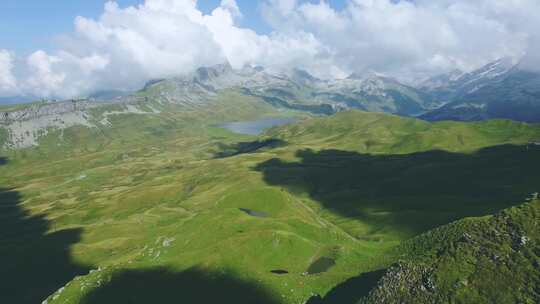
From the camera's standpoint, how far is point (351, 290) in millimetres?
85000

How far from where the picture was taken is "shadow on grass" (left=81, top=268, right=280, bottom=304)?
89812 millimetres

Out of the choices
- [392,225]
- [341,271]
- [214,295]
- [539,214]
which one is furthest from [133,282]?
[392,225]

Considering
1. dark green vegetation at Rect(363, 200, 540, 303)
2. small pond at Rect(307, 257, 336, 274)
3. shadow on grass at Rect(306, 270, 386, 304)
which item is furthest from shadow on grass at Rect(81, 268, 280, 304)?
dark green vegetation at Rect(363, 200, 540, 303)

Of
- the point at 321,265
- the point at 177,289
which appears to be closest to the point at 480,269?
the point at 321,265

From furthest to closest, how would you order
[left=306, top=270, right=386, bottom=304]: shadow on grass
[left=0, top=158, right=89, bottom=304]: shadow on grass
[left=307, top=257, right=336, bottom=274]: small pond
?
[left=0, top=158, right=89, bottom=304]: shadow on grass < [left=307, top=257, right=336, bottom=274]: small pond < [left=306, top=270, right=386, bottom=304]: shadow on grass

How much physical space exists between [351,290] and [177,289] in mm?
38087

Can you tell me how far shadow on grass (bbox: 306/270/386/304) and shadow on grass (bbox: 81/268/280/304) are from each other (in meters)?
10.1

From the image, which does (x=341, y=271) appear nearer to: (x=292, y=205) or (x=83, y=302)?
(x=83, y=302)

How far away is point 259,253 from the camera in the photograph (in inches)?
4360

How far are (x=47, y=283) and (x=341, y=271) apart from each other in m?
109

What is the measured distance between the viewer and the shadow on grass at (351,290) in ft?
269

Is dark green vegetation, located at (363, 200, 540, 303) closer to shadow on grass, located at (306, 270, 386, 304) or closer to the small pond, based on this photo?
shadow on grass, located at (306, 270, 386, 304)

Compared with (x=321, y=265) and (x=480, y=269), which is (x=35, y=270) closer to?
(x=321, y=265)

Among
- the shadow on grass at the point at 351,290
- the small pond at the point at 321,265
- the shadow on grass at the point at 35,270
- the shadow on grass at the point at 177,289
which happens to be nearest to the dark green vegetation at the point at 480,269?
the shadow on grass at the point at 351,290
